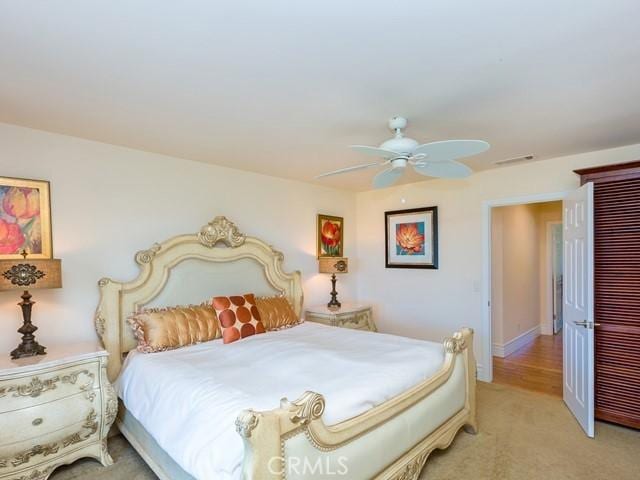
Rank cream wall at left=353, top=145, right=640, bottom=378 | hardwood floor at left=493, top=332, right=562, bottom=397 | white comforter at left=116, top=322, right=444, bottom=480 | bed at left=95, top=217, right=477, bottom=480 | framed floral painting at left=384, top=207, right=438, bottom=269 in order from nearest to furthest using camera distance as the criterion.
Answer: bed at left=95, top=217, right=477, bottom=480, white comforter at left=116, top=322, right=444, bottom=480, cream wall at left=353, top=145, right=640, bottom=378, hardwood floor at left=493, top=332, right=562, bottom=397, framed floral painting at left=384, top=207, right=438, bottom=269

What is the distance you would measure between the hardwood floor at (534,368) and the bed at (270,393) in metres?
1.59

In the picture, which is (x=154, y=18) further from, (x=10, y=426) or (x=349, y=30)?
(x=10, y=426)

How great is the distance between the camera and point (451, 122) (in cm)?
259

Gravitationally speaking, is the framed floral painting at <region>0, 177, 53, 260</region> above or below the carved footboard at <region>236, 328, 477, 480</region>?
above

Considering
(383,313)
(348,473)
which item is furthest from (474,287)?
(348,473)

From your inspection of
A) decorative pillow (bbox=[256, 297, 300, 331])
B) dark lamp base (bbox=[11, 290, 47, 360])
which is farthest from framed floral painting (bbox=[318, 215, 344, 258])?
dark lamp base (bbox=[11, 290, 47, 360])

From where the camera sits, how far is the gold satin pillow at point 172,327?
9.03 feet

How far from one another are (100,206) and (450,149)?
283 cm

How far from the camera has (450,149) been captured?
6.92ft

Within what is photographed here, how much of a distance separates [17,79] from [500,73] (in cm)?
268

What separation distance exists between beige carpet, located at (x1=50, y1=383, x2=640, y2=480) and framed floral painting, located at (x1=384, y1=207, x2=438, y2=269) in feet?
6.52

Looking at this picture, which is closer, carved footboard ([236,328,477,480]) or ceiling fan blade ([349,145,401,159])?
carved footboard ([236,328,477,480])

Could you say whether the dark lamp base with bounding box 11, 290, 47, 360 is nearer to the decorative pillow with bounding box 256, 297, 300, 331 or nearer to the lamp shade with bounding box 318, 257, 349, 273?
the decorative pillow with bounding box 256, 297, 300, 331

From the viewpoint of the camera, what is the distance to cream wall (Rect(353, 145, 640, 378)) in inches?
144
